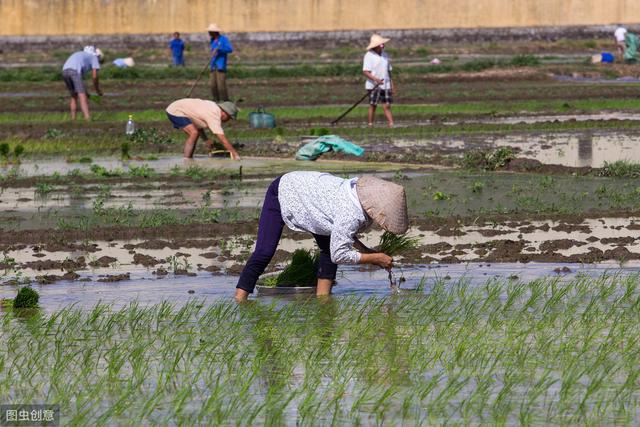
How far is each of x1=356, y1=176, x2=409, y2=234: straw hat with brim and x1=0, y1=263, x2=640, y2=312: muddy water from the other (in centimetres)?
119

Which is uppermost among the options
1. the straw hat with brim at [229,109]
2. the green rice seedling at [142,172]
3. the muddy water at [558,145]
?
the straw hat with brim at [229,109]

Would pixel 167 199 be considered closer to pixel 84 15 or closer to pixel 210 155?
pixel 210 155

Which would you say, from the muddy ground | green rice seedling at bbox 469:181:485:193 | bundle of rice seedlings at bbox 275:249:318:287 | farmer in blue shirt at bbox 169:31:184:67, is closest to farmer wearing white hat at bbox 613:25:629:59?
the muddy ground

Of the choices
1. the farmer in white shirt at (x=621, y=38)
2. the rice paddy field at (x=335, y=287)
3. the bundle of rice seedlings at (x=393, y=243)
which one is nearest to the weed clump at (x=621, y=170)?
the rice paddy field at (x=335, y=287)

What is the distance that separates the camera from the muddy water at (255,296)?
8.75 m

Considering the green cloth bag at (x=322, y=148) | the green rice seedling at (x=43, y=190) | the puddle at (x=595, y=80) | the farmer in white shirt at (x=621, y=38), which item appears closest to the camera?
the green rice seedling at (x=43, y=190)

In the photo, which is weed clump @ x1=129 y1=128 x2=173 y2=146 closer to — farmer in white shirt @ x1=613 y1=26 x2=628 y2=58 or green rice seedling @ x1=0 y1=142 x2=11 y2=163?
green rice seedling @ x1=0 y1=142 x2=11 y2=163

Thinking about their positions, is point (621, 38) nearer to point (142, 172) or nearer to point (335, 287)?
point (142, 172)

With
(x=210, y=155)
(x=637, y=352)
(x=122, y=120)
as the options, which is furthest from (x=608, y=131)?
(x=637, y=352)

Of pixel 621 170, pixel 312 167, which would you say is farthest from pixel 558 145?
pixel 312 167

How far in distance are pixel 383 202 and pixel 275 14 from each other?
35806 millimetres

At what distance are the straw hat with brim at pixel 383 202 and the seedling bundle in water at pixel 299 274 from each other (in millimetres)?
1538

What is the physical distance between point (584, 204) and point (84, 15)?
32.4m

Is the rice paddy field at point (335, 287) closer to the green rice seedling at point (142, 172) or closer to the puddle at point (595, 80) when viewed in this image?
the green rice seedling at point (142, 172)
